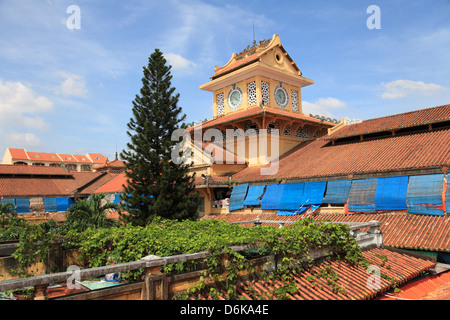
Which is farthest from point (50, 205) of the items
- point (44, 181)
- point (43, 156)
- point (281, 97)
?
point (43, 156)

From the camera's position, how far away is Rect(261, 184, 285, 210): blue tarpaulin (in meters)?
14.4

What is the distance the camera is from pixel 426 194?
10.3 meters

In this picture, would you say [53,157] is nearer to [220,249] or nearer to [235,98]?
[235,98]

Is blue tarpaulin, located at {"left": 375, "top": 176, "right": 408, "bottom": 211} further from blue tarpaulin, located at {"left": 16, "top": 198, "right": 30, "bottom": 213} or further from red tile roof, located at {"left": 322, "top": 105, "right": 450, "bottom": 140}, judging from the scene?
blue tarpaulin, located at {"left": 16, "top": 198, "right": 30, "bottom": 213}

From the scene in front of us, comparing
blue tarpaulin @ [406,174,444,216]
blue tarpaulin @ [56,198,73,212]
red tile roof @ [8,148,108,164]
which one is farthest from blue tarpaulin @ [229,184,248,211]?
red tile roof @ [8,148,108,164]

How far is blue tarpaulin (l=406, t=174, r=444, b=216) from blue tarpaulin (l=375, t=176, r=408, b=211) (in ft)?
0.60

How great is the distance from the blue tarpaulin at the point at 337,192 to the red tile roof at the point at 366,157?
0.36 meters

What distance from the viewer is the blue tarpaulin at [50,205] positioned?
25.5m

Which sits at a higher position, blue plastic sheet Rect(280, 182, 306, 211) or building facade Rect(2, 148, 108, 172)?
building facade Rect(2, 148, 108, 172)

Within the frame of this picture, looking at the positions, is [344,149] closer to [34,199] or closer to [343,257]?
[343,257]

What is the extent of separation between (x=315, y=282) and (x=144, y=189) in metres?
10.6

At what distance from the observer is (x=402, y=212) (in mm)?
10773

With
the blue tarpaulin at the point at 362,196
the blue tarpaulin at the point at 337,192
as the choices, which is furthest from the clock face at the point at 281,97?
the blue tarpaulin at the point at 362,196

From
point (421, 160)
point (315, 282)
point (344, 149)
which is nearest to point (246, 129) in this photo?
point (344, 149)
